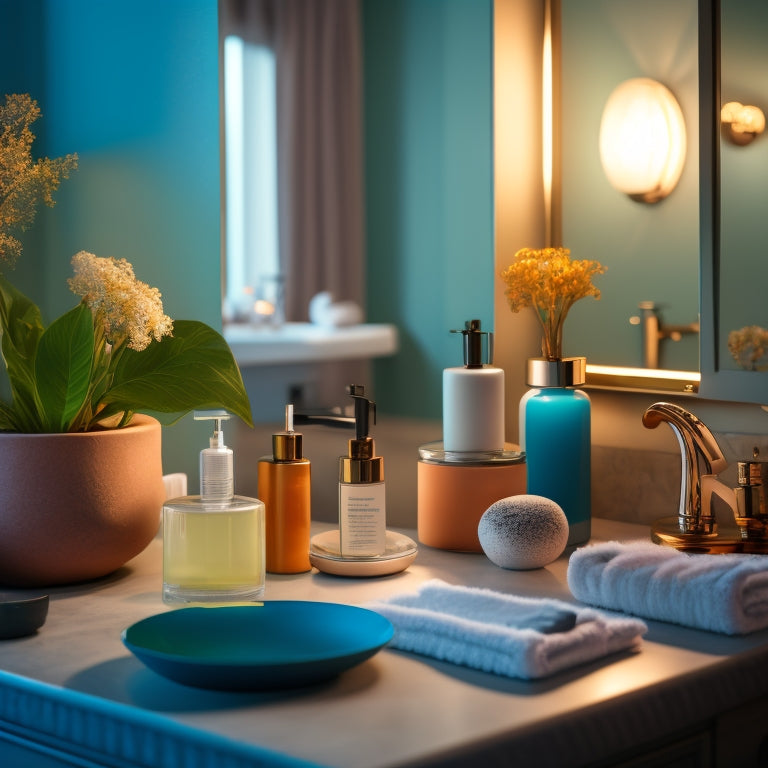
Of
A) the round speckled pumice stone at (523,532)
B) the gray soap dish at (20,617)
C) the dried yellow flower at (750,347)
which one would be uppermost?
the dried yellow flower at (750,347)

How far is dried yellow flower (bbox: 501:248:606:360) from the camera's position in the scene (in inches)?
52.8

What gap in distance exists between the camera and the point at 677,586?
3.22 feet

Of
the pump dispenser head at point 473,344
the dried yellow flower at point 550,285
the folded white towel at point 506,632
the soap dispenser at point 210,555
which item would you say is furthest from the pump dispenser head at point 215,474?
the dried yellow flower at point 550,285

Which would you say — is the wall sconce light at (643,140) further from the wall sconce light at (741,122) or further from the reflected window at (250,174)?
the reflected window at (250,174)

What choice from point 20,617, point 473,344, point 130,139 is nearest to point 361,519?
point 473,344

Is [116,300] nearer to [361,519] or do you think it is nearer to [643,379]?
[361,519]

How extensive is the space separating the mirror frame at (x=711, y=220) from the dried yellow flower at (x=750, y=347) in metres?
0.01

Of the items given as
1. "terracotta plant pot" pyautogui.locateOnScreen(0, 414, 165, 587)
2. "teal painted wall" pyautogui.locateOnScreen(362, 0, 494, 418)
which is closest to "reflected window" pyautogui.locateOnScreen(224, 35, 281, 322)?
"teal painted wall" pyautogui.locateOnScreen(362, 0, 494, 418)

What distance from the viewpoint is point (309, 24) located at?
1.54 m

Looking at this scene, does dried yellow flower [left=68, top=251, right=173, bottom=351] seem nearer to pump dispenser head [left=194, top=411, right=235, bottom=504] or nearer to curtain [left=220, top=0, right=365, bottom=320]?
pump dispenser head [left=194, top=411, right=235, bottom=504]

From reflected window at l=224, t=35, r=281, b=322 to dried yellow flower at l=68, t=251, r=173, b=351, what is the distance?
0.39 meters

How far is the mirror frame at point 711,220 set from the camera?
1.29 m

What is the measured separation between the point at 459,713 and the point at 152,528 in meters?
0.56

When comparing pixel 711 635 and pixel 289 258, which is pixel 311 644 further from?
pixel 289 258
